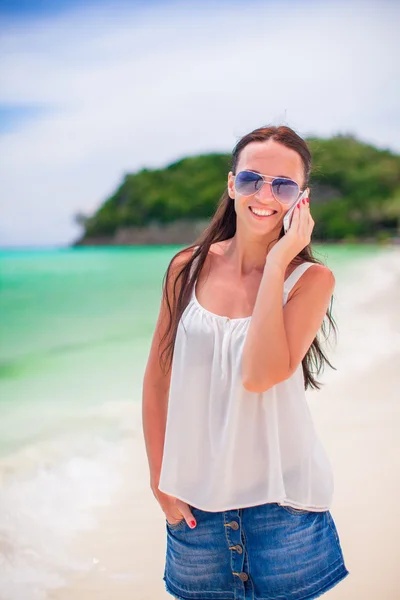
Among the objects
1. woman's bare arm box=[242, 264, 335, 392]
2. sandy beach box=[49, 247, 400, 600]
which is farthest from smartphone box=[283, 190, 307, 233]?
sandy beach box=[49, 247, 400, 600]

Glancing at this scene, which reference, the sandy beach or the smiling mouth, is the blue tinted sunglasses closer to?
the smiling mouth

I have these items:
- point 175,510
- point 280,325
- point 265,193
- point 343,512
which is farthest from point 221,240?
point 343,512

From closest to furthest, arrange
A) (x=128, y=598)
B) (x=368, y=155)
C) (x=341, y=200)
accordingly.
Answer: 1. (x=128, y=598)
2. (x=341, y=200)
3. (x=368, y=155)

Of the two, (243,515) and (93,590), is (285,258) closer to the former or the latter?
(243,515)

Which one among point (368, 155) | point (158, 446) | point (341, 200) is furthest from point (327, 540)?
point (368, 155)

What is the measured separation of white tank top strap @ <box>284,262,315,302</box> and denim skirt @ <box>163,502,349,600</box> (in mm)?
475

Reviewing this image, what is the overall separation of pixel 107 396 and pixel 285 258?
588 cm

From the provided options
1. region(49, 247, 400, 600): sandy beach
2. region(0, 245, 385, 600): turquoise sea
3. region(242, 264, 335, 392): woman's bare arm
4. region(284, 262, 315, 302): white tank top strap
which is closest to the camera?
region(242, 264, 335, 392): woman's bare arm

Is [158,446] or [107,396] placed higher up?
[158,446]

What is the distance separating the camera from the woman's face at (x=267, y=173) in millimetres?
1582

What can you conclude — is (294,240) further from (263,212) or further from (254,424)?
(254,424)

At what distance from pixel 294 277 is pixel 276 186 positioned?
0.72 ft

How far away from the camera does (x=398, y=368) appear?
656cm

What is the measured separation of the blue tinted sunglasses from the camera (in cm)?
157
